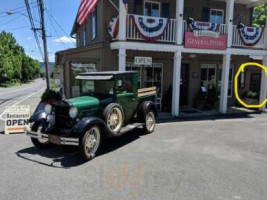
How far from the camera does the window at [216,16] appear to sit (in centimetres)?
1364

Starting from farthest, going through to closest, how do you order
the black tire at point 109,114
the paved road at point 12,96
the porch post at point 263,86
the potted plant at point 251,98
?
the paved road at point 12,96 < the potted plant at point 251,98 < the porch post at point 263,86 < the black tire at point 109,114

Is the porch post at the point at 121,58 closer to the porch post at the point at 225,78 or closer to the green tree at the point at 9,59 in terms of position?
the porch post at the point at 225,78

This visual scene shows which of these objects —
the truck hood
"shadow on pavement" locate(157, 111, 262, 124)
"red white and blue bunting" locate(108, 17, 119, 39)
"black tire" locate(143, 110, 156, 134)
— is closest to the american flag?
"red white and blue bunting" locate(108, 17, 119, 39)

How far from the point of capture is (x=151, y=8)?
12.5m

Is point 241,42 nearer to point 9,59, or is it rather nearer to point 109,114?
point 109,114

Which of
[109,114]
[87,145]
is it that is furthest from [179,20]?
Result: [87,145]

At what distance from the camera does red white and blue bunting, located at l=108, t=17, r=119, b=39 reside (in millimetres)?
10344

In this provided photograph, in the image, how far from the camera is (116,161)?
573cm

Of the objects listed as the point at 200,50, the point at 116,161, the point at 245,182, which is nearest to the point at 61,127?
the point at 116,161

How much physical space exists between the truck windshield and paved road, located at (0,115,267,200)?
1.53 metres

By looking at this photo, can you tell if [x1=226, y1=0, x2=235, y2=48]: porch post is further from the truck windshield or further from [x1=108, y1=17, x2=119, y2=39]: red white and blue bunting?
the truck windshield

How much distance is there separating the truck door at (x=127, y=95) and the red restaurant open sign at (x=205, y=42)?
15.0 feet

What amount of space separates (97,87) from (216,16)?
975 cm

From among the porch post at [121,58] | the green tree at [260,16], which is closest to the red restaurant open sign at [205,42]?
the porch post at [121,58]
